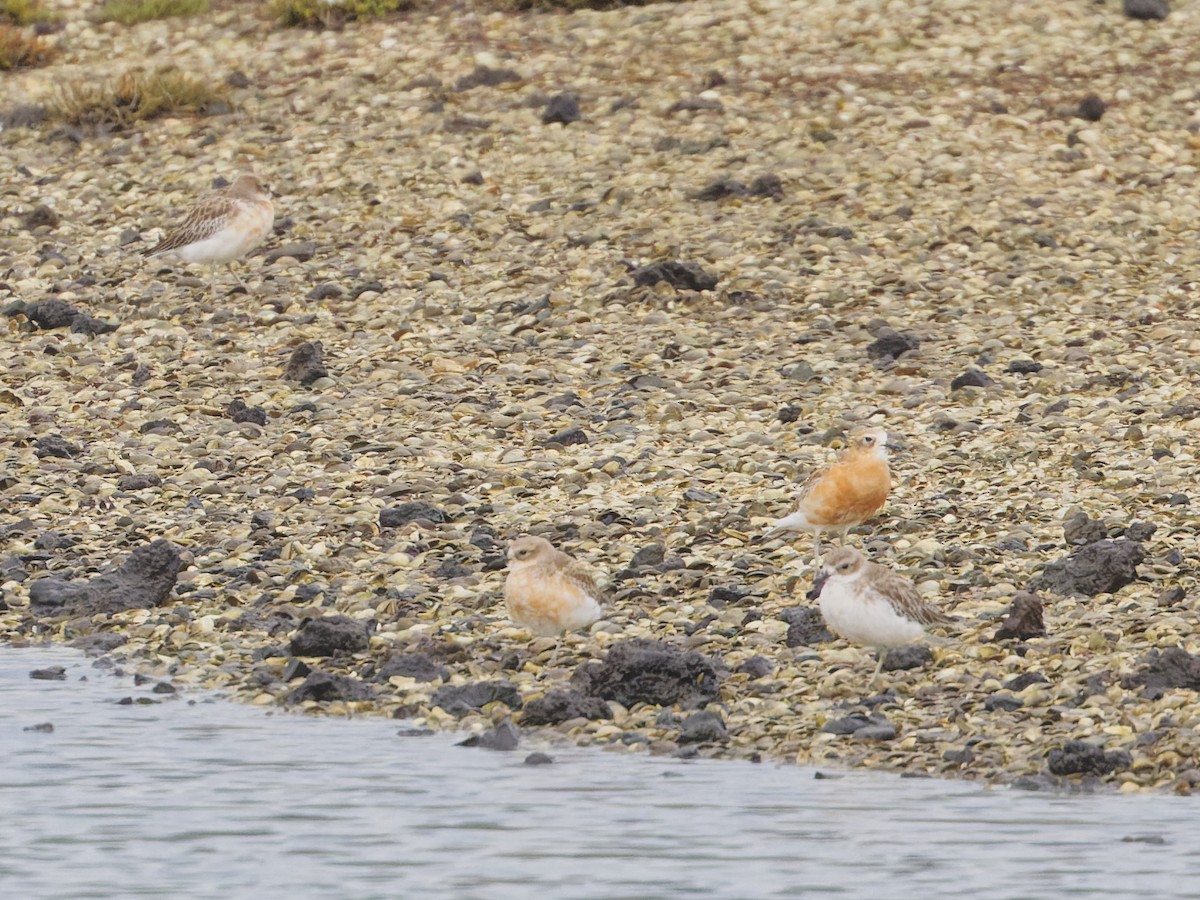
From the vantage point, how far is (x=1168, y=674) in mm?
11516

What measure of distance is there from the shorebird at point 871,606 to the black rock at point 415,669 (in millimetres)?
2411

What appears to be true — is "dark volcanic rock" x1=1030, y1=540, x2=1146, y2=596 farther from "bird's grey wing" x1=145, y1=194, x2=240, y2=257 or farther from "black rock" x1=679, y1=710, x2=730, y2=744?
"bird's grey wing" x1=145, y1=194, x2=240, y2=257

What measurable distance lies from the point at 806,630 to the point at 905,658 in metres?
0.80

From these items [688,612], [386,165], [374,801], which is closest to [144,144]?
[386,165]

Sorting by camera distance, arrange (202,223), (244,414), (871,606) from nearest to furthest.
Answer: (871,606), (244,414), (202,223)

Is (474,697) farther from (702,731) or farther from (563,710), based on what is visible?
(702,731)

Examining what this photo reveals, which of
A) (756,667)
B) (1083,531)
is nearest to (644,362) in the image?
(1083,531)

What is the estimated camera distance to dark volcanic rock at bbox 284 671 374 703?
1277 centimetres

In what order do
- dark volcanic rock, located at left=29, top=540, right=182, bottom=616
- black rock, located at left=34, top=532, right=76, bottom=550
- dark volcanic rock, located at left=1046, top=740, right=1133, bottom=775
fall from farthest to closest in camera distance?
1. black rock, located at left=34, top=532, right=76, bottom=550
2. dark volcanic rock, located at left=29, top=540, right=182, bottom=616
3. dark volcanic rock, located at left=1046, top=740, right=1133, bottom=775

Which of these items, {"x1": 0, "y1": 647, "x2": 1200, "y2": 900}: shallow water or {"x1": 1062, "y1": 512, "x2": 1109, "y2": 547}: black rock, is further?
{"x1": 1062, "y1": 512, "x2": 1109, "y2": 547}: black rock

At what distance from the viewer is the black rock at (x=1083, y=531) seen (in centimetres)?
1428

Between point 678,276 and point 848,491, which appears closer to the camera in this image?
point 848,491

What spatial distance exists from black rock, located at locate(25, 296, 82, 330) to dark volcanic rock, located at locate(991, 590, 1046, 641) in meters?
12.9

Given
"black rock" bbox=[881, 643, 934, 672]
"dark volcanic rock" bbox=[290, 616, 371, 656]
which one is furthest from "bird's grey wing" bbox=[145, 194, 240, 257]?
"black rock" bbox=[881, 643, 934, 672]
